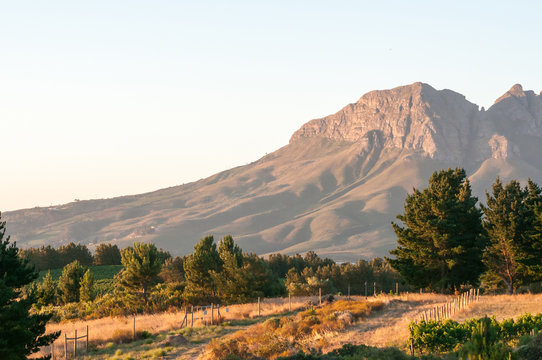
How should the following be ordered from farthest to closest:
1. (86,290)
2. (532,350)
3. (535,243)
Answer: (86,290), (535,243), (532,350)

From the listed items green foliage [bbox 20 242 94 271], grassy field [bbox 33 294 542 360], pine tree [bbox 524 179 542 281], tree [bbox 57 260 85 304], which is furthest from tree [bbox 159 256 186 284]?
pine tree [bbox 524 179 542 281]

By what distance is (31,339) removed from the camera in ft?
85.4

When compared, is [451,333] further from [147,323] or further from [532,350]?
[147,323]

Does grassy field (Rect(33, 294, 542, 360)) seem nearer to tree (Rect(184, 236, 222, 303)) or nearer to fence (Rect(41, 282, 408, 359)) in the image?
fence (Rect(41, 282, 408, 359))

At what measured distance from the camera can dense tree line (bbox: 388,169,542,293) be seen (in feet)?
183

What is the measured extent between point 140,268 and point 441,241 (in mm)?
33316

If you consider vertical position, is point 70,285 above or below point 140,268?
below

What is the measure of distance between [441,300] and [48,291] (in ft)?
170

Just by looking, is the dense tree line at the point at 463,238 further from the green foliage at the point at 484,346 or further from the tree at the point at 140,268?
the green foliage at the point at 484,346

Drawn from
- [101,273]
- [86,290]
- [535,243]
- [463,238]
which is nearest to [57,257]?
[101,273]

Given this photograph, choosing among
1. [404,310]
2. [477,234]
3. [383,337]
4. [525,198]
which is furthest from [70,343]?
[525,198]

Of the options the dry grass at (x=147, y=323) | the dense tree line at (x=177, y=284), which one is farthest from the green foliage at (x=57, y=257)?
the dry grass at (x=147, y=323)

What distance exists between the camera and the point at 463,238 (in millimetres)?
56125

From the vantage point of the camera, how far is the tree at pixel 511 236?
58.3 metres
